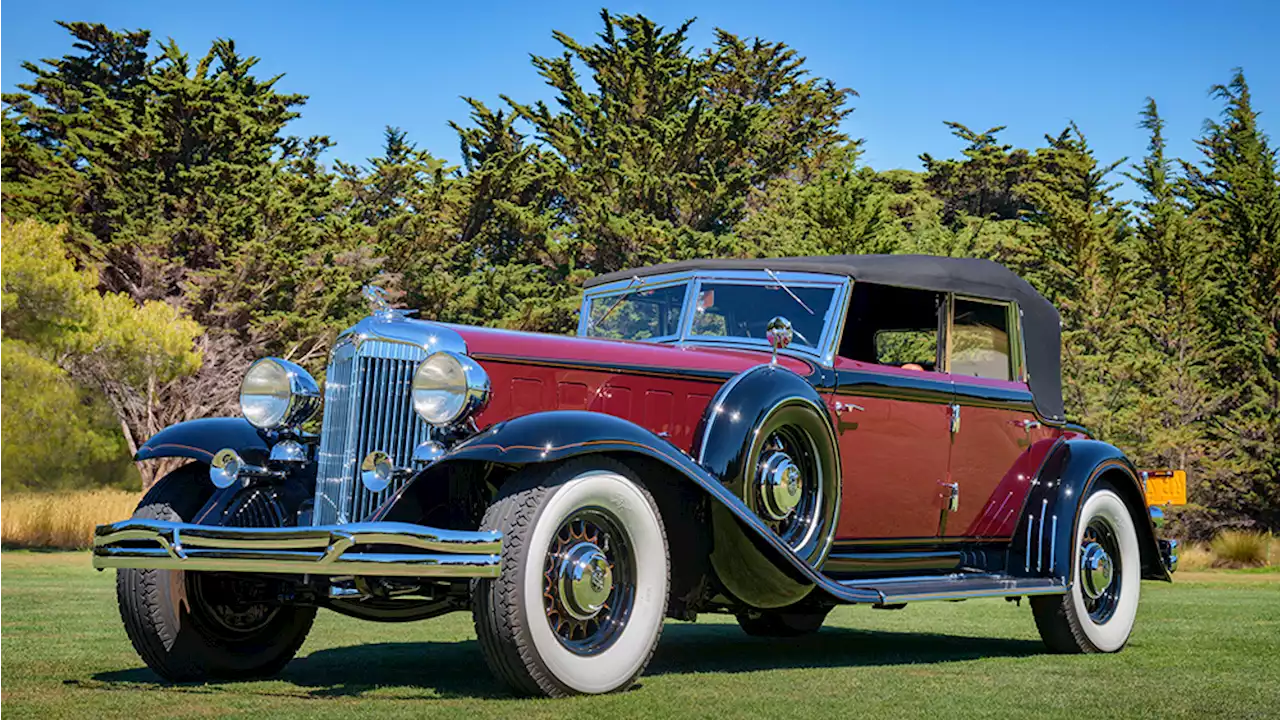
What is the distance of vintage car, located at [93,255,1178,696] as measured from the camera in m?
5.18

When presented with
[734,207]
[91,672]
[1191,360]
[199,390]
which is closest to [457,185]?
[734,207]

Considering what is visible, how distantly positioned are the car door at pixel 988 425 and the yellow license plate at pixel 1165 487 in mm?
1815

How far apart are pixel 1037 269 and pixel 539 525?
112 ft

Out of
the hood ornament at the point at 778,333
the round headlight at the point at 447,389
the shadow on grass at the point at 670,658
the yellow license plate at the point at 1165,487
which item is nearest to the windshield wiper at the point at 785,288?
the hood ornament at the point at 778,333

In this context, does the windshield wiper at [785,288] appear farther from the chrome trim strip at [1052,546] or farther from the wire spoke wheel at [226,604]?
the wire spoke wheel at [226,604]

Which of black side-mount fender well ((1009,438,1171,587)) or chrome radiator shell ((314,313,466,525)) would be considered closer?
chrome radiator shell ((314,313,466,525))

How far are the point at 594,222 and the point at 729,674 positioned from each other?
34.0 meters

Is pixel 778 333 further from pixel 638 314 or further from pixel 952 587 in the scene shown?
pixel 952 587

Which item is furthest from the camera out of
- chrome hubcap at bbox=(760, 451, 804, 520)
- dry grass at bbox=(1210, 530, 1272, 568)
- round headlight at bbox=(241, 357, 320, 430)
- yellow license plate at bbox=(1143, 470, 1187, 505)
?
dry grass at bbox=(1210, 530, 1272, 568)

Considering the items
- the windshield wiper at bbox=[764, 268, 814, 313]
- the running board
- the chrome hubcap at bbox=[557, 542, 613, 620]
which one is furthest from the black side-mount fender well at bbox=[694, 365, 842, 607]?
the windshield wiper at bbox=[764, 268, 814, 313]

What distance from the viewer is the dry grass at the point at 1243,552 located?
23797mm

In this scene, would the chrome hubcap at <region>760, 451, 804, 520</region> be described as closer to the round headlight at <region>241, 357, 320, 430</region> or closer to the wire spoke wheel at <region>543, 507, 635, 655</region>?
the wire spoke wheel at <region>543, 507, 635, 655</region>

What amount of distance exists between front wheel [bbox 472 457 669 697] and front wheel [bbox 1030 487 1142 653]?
10.7 feet

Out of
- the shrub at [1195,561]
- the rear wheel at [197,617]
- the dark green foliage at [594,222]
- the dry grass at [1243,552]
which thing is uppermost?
the dark green foliage at [594,222]
